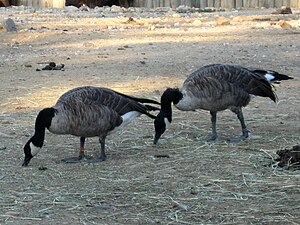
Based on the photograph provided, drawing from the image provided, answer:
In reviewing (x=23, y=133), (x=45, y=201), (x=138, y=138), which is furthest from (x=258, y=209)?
(x=23, y=133)

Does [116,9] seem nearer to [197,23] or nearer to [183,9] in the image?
[183,9]

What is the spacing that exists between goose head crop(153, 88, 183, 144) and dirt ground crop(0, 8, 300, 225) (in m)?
0.16

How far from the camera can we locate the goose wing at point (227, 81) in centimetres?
719

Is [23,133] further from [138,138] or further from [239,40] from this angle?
[239,40]

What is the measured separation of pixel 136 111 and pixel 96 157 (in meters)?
0.53

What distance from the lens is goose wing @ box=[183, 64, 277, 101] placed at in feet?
23.6

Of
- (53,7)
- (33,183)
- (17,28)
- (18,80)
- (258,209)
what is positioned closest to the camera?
(258,209)

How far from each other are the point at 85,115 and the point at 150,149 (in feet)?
2.82

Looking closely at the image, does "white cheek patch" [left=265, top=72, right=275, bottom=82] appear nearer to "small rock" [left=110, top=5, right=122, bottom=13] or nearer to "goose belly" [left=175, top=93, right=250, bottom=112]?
"goose belly" [left=175, top=93, right=250, bottom=112]

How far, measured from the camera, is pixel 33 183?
602 centimetres

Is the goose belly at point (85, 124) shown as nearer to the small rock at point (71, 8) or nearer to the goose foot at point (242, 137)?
the goose foot at point (242, 137)

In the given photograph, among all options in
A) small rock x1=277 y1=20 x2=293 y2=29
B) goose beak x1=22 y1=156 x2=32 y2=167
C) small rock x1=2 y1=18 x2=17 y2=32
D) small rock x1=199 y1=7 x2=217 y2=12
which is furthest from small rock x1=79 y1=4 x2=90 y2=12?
goose beak x1=22 y1=156 x2=32 y2=167

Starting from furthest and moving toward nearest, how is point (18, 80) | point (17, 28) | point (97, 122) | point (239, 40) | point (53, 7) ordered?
point (53, 7) < point (17, 28) < point (239, 40) < point (18, 80) < point (97, 122)

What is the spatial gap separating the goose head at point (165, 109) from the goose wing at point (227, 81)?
0.16m
